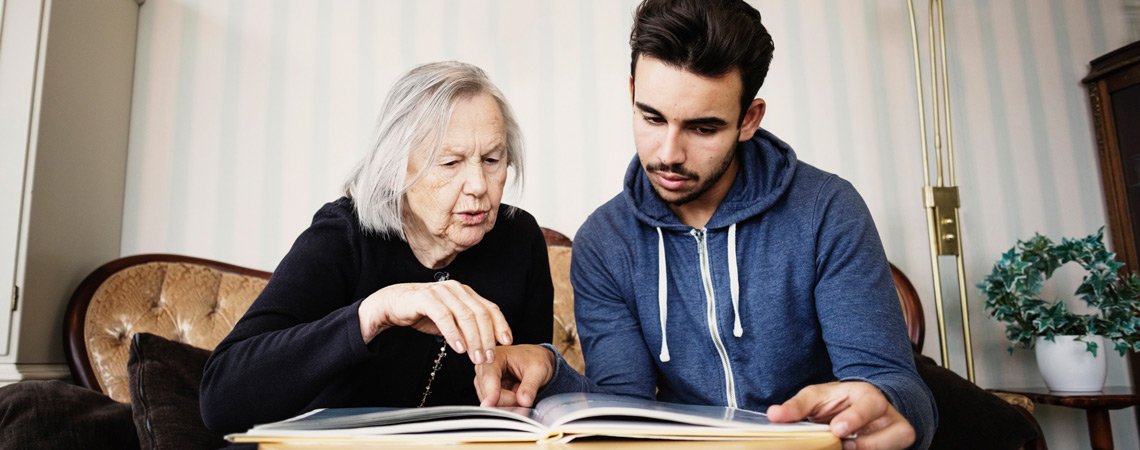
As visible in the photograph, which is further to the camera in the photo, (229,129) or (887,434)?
(229,129)

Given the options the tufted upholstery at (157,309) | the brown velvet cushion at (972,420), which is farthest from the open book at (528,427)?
the tufted upholstery at (157,309)

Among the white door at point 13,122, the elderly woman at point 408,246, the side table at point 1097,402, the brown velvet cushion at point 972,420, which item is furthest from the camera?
the side table at point 1097,402

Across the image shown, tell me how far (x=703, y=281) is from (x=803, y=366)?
0.21 meters

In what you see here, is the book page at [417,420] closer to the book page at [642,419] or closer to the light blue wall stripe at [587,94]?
the book page at [642,419]

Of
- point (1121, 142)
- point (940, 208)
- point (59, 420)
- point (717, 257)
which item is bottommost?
point (59, 420)

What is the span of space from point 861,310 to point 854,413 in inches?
13.7

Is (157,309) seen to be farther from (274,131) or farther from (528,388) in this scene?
(528,388)

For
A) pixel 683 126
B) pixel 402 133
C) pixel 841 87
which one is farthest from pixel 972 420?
pixel 841 87

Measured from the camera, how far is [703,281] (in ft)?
4.29

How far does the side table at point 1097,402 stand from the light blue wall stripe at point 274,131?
2234mm

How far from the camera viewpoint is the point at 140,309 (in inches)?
79.7

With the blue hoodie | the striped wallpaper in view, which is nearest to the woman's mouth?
the blue hoodie

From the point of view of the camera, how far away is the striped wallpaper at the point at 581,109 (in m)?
A: 2.41

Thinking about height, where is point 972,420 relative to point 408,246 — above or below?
below
